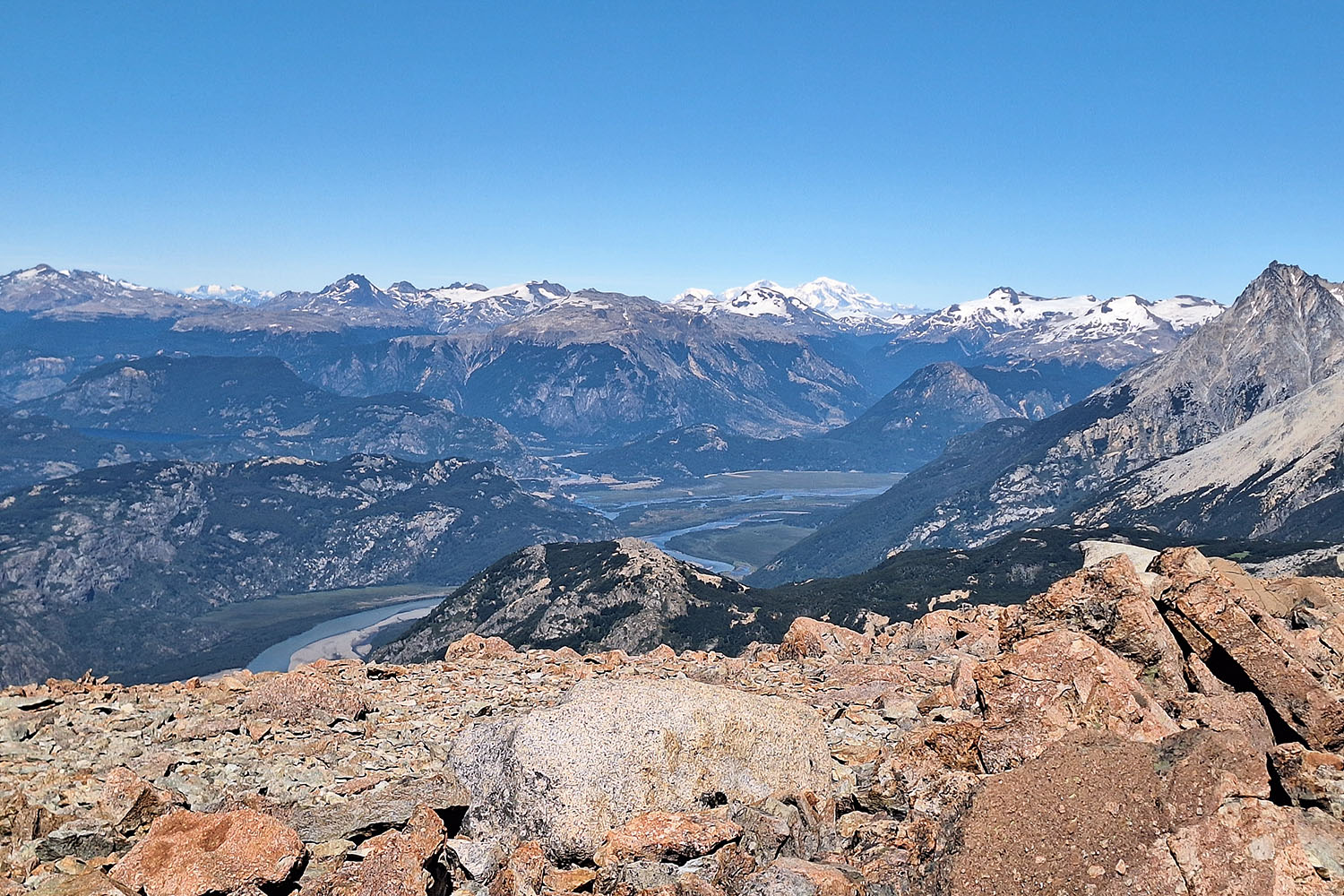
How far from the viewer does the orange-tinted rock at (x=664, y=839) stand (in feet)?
66.8

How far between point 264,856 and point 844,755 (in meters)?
15.6

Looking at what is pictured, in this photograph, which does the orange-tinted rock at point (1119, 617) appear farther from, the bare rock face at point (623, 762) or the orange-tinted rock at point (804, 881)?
the orange-tinted rock at point (804, 881)

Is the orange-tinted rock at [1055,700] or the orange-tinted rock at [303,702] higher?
the orange-tinted rock at [1055,700]

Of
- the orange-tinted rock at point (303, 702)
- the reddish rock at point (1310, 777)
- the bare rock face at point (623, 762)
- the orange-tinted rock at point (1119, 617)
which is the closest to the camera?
the reddish rock at point (1310, 777)

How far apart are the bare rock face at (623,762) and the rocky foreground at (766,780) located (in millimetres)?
68

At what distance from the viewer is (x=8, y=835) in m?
22.1

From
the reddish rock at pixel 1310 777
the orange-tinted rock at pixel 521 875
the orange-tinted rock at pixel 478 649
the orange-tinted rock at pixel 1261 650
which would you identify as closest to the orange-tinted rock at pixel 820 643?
the orange-tinted rock at pixel 478 649

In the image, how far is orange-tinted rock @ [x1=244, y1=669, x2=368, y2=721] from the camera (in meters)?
32.6

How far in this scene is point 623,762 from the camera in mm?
23297

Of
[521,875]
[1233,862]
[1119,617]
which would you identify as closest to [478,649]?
[521,875]

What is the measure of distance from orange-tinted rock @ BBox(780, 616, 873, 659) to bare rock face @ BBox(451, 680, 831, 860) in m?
19.7

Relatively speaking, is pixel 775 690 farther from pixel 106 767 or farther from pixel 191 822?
pixel 106 767

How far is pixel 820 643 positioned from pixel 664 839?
27947mm

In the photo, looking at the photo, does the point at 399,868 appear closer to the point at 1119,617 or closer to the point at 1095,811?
the point at 1095,811
